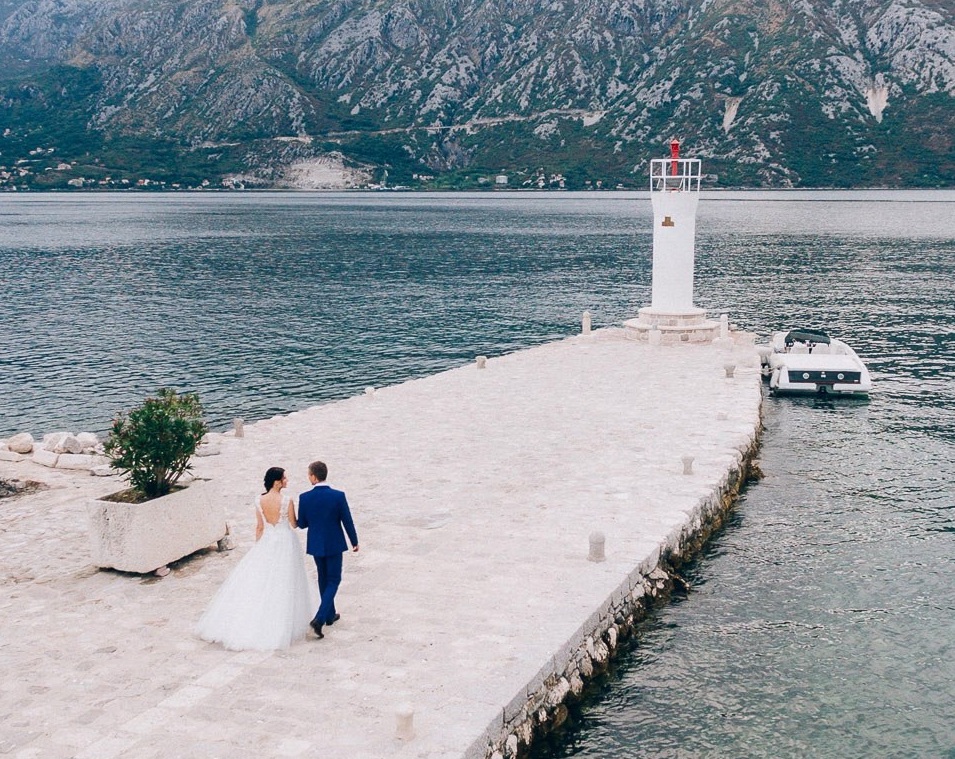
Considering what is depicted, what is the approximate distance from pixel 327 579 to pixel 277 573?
0.70 m

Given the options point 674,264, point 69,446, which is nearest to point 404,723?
point 69,446

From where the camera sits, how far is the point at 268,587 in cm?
1056

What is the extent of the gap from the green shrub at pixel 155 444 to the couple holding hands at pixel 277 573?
10.4 ft

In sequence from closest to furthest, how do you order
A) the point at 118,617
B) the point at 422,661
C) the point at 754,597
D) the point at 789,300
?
the point at 422,661 → the point at 118,617 → the point at 754,597 → the point at 789,300

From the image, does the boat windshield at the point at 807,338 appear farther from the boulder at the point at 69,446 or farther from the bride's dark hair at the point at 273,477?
the bride's dark hair at the point at 273,477

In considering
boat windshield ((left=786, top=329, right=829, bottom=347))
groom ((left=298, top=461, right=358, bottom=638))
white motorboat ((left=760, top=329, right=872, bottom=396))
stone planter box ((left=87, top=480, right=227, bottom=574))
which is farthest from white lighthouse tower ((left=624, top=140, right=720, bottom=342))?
groom ((left=298, top=461, right=358, bottom=638))

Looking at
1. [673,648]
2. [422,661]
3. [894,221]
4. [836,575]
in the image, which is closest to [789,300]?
[836,575]

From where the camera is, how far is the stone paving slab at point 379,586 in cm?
902

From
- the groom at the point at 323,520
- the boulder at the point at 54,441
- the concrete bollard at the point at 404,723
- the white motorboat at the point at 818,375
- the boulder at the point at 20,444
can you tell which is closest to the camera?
the concrete bollard at the point at 404,723

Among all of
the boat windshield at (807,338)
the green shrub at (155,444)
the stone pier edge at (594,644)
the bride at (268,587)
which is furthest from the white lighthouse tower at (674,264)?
the bride at (268,587)

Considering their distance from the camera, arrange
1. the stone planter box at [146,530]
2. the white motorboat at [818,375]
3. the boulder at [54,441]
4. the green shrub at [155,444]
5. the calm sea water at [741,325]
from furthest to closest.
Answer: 1. the white motorboat at [818,375]
2. the boulder at [54,441]
3. the green shrub at [155,444]
4. the stone planter box at [146,530]
5. the calm sea water at [741,325]

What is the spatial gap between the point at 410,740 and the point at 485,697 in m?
1.20

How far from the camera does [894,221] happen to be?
154625 millimetres

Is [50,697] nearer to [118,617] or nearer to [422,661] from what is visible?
[118,617]
